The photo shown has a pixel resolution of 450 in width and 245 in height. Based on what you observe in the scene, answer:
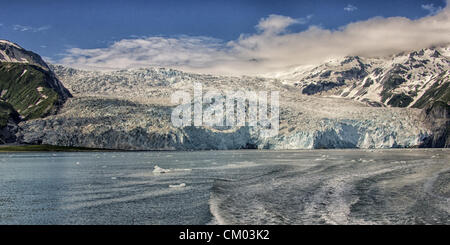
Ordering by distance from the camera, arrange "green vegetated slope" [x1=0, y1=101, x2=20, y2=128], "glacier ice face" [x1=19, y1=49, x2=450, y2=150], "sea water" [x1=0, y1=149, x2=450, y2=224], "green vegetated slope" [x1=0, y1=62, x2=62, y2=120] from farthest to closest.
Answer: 1. "green vegetated slope" [x1=0, y1=62, x2=62, y2=120]
2. "green vegetated slope" [x1=0, y1=101, x2=20, y2=128]
3. "glacier ice face" [x1=19, y1=49, x2=450, y2=150]
4. "sea water" [x1=0, y1=149, x2=450, y2=224]

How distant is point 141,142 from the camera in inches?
4441

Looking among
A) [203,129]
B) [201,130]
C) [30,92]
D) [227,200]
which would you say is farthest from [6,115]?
[227,200]

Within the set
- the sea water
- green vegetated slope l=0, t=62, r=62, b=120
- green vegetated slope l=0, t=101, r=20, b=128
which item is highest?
green vegetated slope l=0, t=62, r=62, b=120

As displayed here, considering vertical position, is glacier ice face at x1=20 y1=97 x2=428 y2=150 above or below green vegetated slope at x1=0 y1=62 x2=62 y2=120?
below

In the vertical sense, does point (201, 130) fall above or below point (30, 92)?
below

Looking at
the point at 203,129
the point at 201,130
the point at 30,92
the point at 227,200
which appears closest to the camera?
the point at 227,200

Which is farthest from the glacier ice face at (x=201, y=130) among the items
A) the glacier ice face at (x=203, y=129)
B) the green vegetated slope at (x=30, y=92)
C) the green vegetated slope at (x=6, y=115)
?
the green vegetated slope at (x=30, y=92)

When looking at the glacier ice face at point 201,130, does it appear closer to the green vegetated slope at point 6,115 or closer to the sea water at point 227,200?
the green vegetated slope at point 6,115

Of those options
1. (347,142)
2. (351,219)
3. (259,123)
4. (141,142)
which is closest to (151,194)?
(351,219)

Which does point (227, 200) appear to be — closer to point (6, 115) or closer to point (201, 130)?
point (201, 130)

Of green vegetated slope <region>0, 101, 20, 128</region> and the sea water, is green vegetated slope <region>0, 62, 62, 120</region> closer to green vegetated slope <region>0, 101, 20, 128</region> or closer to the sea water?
green vegetated slope <region>0, 101, 20, 128</region>

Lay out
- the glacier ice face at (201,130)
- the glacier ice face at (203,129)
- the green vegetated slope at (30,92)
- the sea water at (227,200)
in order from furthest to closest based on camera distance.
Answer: the green vegetated slope at (30,92)
the glacier ice face at (203,129)
the glacier ice face at (201,130)
the sea water at (227,200)

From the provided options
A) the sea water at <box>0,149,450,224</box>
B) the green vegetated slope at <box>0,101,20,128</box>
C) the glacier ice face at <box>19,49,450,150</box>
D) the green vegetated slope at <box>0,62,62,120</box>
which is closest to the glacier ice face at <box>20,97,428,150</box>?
the glacier ice face at <box>19,49,450,150</box>
